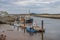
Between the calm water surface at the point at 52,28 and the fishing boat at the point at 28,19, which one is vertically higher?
the fishing boat at the point at 28,19

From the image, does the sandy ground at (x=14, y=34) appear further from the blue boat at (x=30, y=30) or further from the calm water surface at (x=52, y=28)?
the calm water surface at (x=52, y=28)

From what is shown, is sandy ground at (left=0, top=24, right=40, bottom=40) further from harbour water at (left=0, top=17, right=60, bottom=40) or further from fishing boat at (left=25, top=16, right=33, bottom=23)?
fishing boat at (left=25, top=16, right=33, bottom=23)

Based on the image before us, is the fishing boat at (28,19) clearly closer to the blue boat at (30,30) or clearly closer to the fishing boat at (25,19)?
the fishing boat at (25,19)

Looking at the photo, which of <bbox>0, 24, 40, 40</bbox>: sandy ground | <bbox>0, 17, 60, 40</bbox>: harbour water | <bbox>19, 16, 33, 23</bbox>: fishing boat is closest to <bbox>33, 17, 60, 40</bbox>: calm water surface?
<bbox>0, 17, 60, 40</bbox>: harbour water

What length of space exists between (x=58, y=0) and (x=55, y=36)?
2.30 feet

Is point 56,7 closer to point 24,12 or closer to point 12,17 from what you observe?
point 24,12

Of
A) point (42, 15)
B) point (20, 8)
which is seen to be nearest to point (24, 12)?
point (20, 8)

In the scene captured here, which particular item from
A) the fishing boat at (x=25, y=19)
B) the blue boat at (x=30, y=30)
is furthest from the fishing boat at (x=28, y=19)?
the blue boat at (x=30, y=30)

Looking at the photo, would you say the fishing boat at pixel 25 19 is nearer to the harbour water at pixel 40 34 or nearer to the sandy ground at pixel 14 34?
the harbour water at pixel 40 34

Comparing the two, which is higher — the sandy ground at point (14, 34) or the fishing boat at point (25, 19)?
the fishing boat at point (25, 19)

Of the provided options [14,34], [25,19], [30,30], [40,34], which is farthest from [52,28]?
[14,34]

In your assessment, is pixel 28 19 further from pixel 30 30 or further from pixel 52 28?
pixel 52 28

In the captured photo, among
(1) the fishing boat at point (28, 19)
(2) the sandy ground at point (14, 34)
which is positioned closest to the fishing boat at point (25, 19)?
(1) the fishing boat at point (28, 19)

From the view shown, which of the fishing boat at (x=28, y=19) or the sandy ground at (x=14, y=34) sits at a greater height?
the fishing boat at (x=28, y=19)
